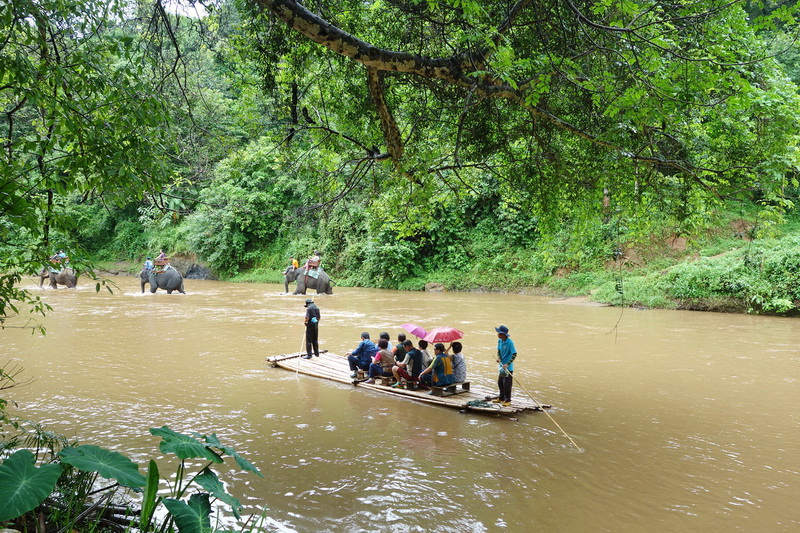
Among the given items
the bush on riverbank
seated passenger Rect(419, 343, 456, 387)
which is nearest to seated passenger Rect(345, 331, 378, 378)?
seated passenger Rect(419, 343, 456, 387)

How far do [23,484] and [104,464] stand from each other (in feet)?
1.07

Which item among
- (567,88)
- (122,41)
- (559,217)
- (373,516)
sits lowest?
(373,516)

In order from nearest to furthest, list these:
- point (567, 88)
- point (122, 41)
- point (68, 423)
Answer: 1. point (122, 41)
2. point (567, 88)
3. point (68, 423)

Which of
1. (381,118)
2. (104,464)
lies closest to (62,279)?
(381,118)

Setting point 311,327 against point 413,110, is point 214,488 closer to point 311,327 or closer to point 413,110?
point 413,110

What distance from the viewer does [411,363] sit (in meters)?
8.71

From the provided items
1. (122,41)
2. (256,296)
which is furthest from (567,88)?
(256,296)

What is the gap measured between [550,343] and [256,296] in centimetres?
1504

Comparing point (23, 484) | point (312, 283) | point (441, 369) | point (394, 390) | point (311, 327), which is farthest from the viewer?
point (312, 283)

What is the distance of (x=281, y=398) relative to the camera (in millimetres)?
8242

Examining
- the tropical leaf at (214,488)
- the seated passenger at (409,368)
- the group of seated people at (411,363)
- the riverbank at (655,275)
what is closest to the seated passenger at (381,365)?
the group of seated people at (411,363)

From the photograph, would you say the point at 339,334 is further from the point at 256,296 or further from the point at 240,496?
the point at 256,296

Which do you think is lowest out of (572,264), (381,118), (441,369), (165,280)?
(441,369)

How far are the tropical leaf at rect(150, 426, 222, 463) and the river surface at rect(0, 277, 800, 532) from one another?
1929 millimetres
